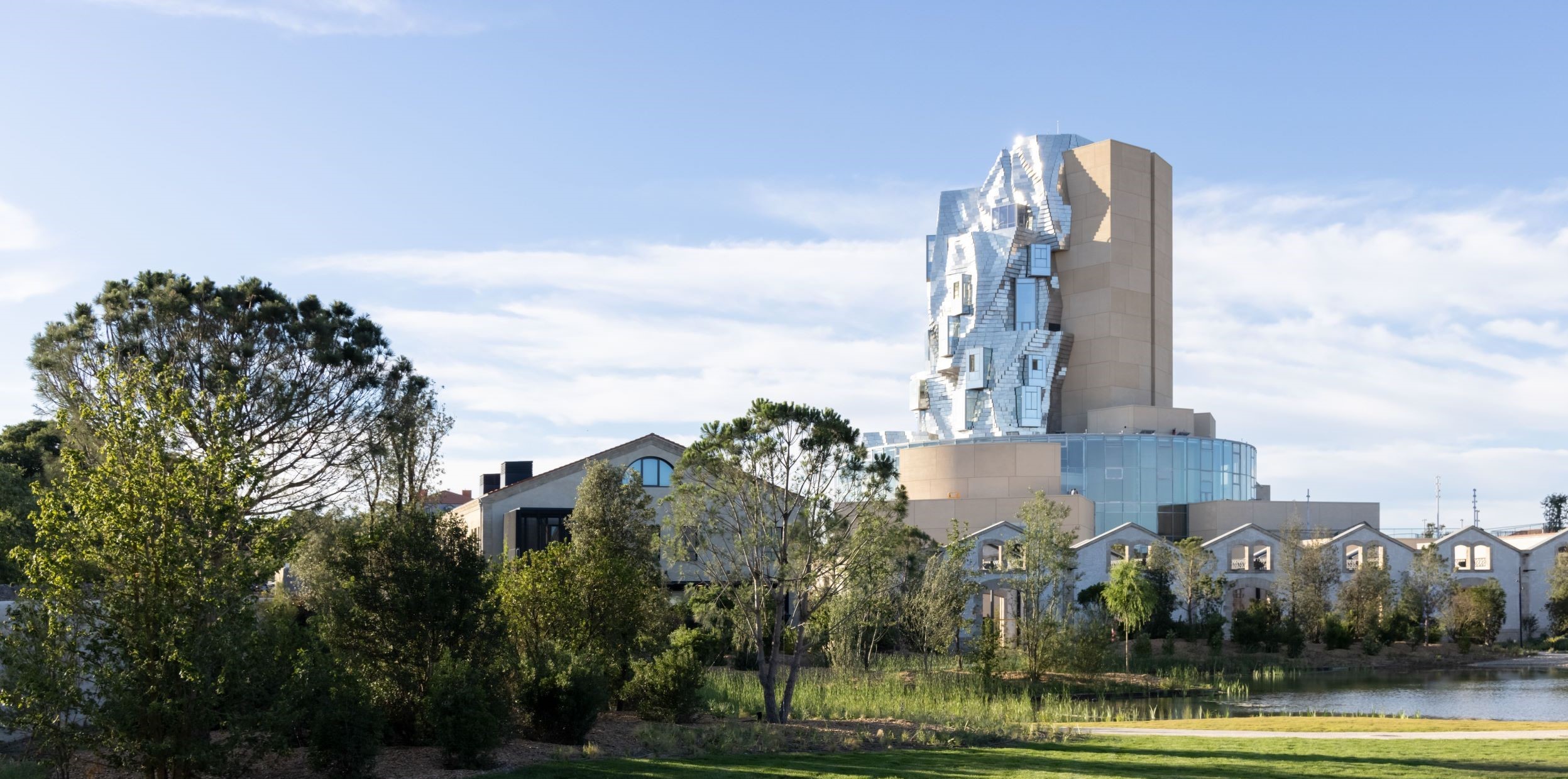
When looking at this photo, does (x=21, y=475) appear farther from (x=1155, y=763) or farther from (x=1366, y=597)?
(x=1366, y=597)

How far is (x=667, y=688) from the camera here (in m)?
22.9

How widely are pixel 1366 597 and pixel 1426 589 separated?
12.5ft

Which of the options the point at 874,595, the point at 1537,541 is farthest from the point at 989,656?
the point at 1537,541

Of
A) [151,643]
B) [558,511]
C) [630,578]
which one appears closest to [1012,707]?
[630,578]

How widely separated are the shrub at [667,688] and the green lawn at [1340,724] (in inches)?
287

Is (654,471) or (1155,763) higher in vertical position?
(654,471)

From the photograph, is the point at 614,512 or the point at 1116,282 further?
the point at 1116,282

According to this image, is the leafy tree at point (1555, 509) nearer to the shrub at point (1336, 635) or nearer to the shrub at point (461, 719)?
the shrub at point (1336, 635)

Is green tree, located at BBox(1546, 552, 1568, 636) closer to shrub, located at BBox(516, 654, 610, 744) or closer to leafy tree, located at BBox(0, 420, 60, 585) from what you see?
shrub, located at BBox(516, 654, 610, 744)

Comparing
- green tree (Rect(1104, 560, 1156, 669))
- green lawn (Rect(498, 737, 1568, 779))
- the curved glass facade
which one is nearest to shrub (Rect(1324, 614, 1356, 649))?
green tree (Rect(1104, 560, 1156, 669))

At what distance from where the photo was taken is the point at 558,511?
50.6 metres

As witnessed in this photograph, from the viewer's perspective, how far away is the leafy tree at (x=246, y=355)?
32000mm

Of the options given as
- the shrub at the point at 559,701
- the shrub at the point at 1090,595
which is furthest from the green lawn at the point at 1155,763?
the shrub at the point at 1090,595

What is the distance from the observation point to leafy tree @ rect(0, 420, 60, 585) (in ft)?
95.5
